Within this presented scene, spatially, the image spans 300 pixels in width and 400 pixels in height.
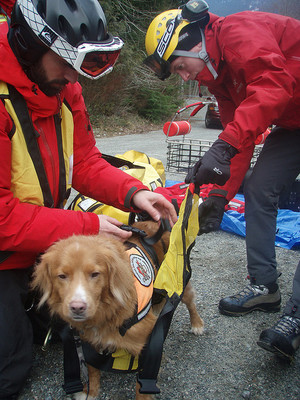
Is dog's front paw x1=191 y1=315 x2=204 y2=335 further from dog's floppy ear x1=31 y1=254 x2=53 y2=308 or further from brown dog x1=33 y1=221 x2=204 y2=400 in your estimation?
dog's floppy ear x1=31 y1=254 x2=53 y2=308

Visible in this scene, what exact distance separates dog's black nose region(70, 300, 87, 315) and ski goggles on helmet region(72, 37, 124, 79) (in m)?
1.29

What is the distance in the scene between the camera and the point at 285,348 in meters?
2.35

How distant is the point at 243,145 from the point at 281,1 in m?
2.96

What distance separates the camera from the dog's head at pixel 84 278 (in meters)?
1.83

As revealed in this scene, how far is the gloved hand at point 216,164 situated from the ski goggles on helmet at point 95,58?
0.88 metres

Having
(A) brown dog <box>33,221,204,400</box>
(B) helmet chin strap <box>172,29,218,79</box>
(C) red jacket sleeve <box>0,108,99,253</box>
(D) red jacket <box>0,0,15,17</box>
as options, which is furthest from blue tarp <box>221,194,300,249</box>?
(D) red jacket <box>0,0,15,17</box>

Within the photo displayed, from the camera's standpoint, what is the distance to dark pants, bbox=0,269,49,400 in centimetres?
202

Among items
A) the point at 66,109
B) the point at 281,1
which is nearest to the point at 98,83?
the point at 281,1

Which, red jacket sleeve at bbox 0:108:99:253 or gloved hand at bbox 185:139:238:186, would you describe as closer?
red jacket sleeve at bbox 0:108:99:253

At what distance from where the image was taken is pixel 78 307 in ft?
5.75

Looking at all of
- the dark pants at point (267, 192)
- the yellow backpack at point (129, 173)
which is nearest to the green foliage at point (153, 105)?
the yellow backpack at point (129, 173)

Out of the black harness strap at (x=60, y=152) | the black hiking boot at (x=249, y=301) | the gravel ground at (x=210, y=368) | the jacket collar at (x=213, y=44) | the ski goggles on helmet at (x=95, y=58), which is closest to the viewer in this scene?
the ski goggles on helmet at (x=95, y=58)

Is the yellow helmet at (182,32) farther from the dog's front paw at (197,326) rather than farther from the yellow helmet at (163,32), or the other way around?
the dog's front paw at (197,326)

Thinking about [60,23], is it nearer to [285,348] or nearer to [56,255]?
[56,255]
